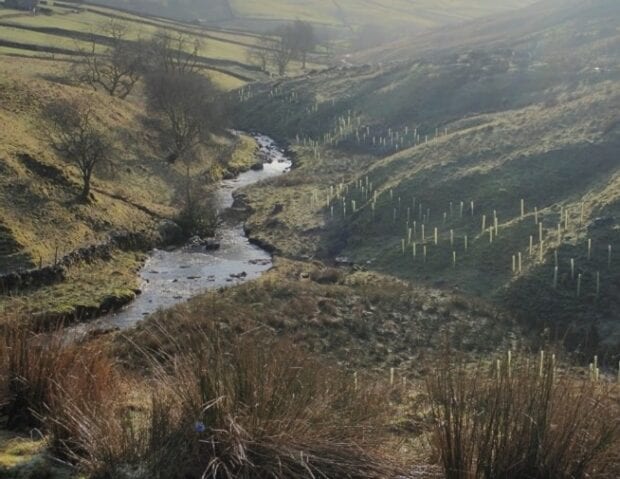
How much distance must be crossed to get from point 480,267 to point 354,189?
15701 mm

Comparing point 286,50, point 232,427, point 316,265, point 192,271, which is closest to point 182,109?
point 192,271

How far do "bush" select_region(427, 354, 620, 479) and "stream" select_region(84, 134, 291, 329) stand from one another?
20.0m

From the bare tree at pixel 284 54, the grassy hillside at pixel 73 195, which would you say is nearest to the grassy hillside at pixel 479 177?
the grassy hillside at pixel 73 195

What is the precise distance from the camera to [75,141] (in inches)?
1486

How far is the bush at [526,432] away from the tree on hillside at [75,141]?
33.4 metres

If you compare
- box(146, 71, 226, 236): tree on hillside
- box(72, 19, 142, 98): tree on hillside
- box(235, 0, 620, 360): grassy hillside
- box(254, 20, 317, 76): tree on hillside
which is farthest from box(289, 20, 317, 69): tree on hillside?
box(146, 71, 226, 236): tree on hillside

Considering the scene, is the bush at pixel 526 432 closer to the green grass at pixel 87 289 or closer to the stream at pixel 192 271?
the stream at pixel 192 271

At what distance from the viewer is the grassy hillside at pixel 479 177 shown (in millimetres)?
28172

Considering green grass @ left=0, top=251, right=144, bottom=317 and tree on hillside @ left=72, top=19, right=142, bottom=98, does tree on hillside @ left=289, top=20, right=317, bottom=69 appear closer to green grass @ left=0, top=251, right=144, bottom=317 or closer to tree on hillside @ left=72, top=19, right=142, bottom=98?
tree on hillside @ left=72, top=19, right=142, bottom=98

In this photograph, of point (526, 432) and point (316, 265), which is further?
point (316, 265)

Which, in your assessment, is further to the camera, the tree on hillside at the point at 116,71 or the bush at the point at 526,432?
the tree on hillside at the point at 116,71

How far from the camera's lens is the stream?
94.7 ft

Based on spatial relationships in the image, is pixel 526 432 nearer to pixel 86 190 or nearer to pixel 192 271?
pixel 192 271

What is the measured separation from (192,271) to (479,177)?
17.9 metres
